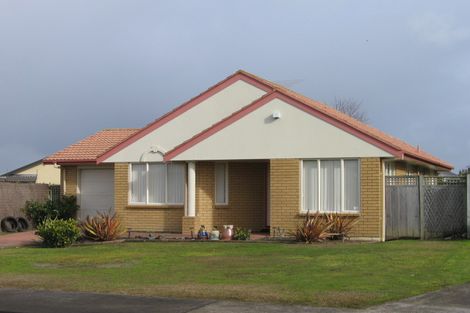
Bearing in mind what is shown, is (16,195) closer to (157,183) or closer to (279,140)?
(157,183)

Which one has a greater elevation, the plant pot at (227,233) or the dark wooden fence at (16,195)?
the dark wooden fence at (16,195)

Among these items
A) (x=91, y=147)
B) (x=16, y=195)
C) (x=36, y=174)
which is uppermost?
(x=91, y=147)

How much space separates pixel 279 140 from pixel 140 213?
5808mm

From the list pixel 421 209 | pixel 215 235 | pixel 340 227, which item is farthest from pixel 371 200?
pixel 215 235

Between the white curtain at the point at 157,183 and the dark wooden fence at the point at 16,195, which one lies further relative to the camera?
the dark wooden fence at the point at 16,195

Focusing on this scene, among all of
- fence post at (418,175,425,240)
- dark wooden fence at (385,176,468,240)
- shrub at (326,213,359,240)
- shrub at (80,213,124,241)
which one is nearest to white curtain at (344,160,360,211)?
shrub at (326,213,359,240)

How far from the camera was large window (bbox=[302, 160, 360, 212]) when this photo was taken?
750 inches

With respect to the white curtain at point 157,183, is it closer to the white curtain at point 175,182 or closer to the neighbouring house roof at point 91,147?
the white curtain at point 175,182

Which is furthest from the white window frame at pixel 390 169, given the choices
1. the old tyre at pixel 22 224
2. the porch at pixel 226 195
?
the old tyre at pixel 22 224

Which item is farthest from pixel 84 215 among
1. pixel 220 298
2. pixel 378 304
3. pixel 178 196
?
pixel 378 304

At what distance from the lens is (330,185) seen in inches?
760

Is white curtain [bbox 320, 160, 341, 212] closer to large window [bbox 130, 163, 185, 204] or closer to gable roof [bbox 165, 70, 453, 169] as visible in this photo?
gable roof [bbox 165, 70, 453, 169]

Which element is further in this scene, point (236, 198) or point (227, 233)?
point (236, 198)

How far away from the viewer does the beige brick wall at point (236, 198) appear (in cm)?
2142
